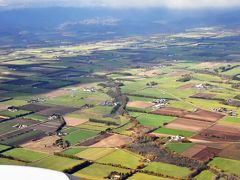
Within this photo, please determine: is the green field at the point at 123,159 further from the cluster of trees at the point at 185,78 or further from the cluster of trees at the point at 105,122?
the cluster of trees at the point at 185,78

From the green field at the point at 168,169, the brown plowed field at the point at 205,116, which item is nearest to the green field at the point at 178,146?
the green field at the point at 168,169

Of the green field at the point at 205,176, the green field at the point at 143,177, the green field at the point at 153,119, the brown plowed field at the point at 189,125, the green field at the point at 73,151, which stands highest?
the green field at the point at 153,119

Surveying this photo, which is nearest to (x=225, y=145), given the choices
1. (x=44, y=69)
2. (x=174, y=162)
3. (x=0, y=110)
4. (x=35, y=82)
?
(x=174, y=162)

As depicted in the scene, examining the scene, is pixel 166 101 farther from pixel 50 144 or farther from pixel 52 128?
pixel 50 144

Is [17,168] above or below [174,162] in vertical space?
above

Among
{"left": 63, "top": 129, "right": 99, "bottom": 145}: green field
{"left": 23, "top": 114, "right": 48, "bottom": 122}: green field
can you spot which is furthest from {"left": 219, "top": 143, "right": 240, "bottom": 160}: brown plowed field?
{"left": 23, "top": 114, "right": 48, "bottom": 122}: green field

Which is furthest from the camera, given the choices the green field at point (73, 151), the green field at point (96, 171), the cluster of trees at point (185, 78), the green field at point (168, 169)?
the cluster of trees at point (185, 78)
